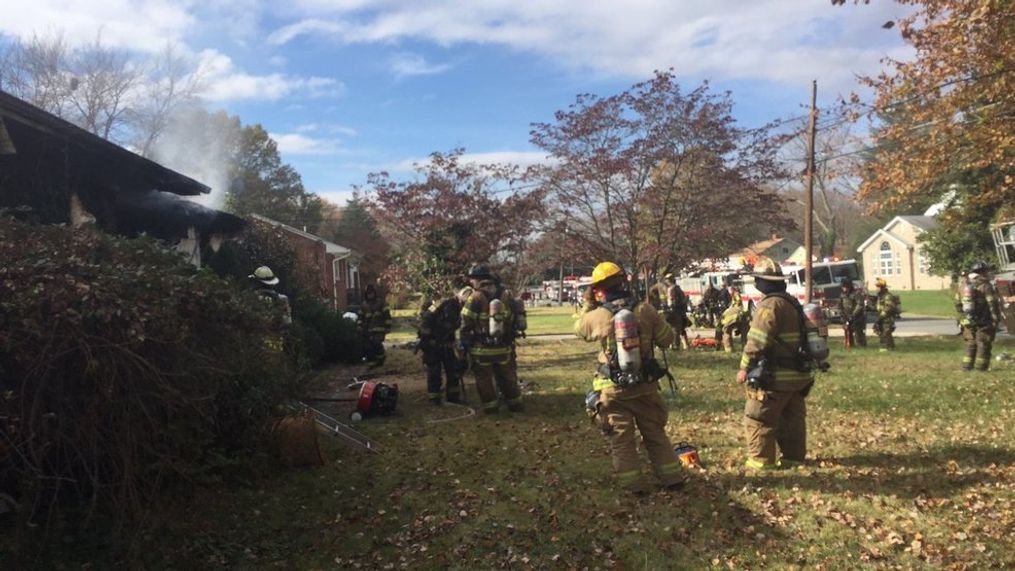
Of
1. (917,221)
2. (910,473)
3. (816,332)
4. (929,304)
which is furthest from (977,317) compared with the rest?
(917,221)

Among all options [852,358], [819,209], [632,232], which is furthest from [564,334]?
[819,209]

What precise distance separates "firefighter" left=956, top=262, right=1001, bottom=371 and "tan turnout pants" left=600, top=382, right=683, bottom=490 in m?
7.84

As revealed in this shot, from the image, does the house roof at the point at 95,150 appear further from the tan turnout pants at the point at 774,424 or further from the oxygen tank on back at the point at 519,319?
the tan turnout pants at the point at 774,424

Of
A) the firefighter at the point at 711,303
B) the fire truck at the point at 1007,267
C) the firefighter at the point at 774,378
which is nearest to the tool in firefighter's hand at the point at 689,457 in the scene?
the firefighter at the point at 774,378

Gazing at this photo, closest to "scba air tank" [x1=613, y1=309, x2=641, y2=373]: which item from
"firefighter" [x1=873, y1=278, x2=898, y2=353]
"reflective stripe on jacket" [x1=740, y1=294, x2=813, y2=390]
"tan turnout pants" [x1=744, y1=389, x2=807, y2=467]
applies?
"reflective stripe on jacket" [x1=740, y1=294, x2=813, y2=390]

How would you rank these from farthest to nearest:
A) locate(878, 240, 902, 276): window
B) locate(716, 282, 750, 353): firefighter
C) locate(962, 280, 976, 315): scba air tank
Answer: locate(878, 240, 902, 276): window
locate(716, 282, 750, 353): firefighter
locate(962, 280, 976, 315): scba air tank

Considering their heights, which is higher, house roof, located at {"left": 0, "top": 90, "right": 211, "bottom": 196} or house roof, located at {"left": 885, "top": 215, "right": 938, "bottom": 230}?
house roof, located at {"left": 885, "top": 215, "right": 938, "bottom": 230}

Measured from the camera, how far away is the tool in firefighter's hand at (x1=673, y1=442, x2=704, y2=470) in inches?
234

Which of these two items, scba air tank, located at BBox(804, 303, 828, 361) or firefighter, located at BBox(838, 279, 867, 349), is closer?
scba air tank, located at BBox(804, 303, 828, 361)

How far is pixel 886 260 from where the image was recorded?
156 feet

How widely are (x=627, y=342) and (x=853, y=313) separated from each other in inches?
453

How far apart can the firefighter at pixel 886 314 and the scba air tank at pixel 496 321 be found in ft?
31.5

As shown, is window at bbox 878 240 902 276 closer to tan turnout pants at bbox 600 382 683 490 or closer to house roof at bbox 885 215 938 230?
house roof at bbox 885 215 938 230

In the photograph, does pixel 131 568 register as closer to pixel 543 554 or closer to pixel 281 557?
pixel 281 557
